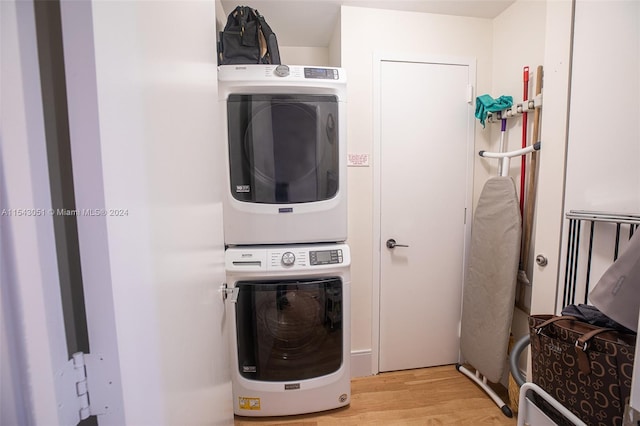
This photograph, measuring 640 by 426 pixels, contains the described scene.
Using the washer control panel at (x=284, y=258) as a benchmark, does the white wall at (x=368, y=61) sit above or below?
above

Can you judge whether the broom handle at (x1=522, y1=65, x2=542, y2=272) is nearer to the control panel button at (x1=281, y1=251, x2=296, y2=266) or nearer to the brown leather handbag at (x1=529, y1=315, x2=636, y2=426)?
the brown leather handbag at (x1=529, y1=315, x2=636, y2=426)

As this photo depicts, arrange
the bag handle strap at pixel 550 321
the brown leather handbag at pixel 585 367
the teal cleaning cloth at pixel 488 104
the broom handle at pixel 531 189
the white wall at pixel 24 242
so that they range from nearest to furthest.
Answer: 1. the white wall at pixel 24 242
2. the brown leather handbag at pixel 585 367
3. the bag handle strap at pixel 550 321
4. the broom handle at pixel 531 189
5. the teal cleaning cloth at pixel 488 104

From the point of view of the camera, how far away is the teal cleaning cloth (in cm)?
160

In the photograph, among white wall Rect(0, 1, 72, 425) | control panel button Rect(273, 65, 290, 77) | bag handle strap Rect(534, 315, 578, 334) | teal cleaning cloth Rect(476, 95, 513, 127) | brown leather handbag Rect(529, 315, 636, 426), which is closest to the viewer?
white wall Rect(0, 1, 72, 425)

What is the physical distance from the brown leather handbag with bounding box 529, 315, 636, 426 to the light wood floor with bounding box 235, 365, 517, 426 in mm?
808

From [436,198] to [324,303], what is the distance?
3.48ft

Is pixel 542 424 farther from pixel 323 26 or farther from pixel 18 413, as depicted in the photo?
pixel 323 26

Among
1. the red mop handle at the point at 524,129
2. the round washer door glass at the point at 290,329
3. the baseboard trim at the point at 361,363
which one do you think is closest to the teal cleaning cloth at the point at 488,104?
the red mop handle at the point at 524,129

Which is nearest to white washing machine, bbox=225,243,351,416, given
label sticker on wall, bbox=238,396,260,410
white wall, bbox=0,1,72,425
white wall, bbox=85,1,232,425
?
label sticker on wall, bbox=238,396,260,410

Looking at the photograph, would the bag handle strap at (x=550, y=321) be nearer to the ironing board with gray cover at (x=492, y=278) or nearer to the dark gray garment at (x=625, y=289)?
the dark gray garment at (x=625, y=289)

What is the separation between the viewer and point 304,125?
141cm

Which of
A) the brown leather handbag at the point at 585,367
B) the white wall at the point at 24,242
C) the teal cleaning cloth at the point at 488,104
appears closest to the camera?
the white wall at the point at 24,242

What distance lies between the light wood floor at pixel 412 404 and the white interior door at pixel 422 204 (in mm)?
116

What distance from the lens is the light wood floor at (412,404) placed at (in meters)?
1.49
